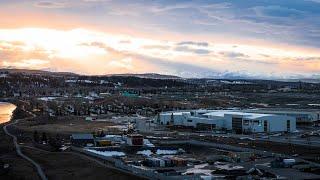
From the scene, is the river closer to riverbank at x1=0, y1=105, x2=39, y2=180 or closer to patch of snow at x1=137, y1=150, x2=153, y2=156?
riverbank at x1=0, y1=105, x2=39, y2=180

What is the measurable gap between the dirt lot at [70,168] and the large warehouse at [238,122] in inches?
734

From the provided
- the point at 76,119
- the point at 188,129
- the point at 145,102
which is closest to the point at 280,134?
the point at 188,129

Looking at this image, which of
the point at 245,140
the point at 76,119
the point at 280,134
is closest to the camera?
the point at 245,140

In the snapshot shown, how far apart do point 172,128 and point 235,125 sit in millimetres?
5975

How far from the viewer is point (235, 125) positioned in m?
47.2

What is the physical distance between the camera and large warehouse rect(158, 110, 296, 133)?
45.2 m

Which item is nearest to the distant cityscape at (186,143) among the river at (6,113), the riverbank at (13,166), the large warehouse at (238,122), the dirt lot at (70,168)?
the large warehouse at (238,122)

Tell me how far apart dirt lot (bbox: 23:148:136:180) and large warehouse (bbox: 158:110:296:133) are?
1864cm

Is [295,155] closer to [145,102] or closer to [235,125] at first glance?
[235,125]

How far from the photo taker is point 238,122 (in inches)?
1847

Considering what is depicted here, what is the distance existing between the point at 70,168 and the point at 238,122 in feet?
71.1

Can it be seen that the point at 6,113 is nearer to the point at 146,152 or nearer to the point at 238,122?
the point at 238,122

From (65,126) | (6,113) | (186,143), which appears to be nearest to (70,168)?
(186,143)

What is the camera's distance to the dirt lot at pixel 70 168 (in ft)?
84.6
